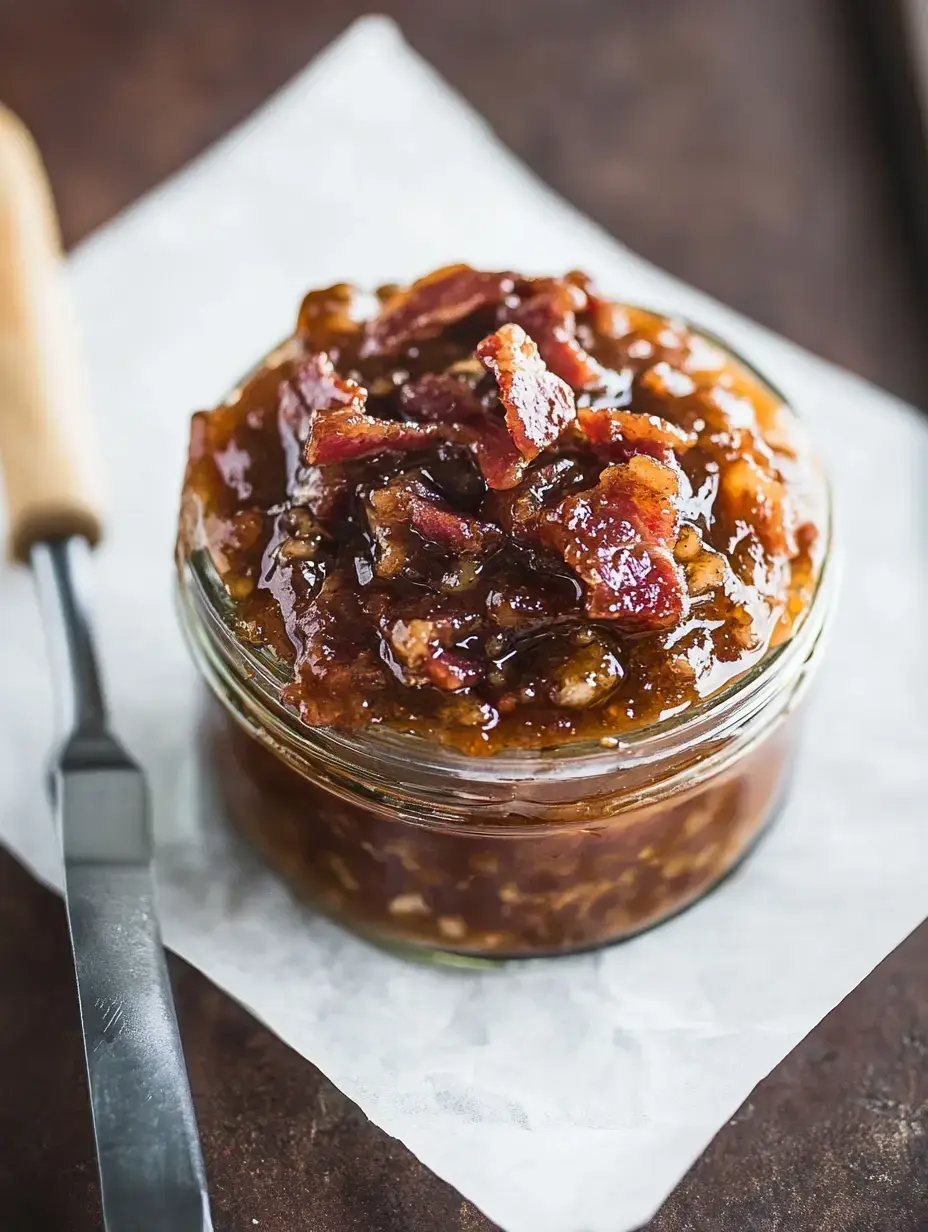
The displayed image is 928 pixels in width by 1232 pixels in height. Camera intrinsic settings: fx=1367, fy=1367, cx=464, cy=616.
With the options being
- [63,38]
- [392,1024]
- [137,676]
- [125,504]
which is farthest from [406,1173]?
[63,38]

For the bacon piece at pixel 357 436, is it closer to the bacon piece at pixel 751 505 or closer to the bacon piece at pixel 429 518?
the bacon piece at pixel 429 518

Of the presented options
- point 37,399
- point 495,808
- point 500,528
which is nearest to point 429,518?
point 500,528

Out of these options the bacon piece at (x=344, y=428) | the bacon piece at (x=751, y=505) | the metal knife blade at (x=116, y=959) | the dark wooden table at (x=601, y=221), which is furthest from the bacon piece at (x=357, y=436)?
the dark wooden table at (x=601, y=221)

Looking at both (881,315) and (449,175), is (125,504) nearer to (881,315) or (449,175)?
(449,175)

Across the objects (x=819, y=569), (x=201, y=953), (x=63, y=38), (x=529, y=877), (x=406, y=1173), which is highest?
(x=63, y=38)

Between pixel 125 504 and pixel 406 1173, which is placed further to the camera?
pixel 125 504

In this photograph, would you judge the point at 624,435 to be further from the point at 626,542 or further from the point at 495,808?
the point at 495,808
